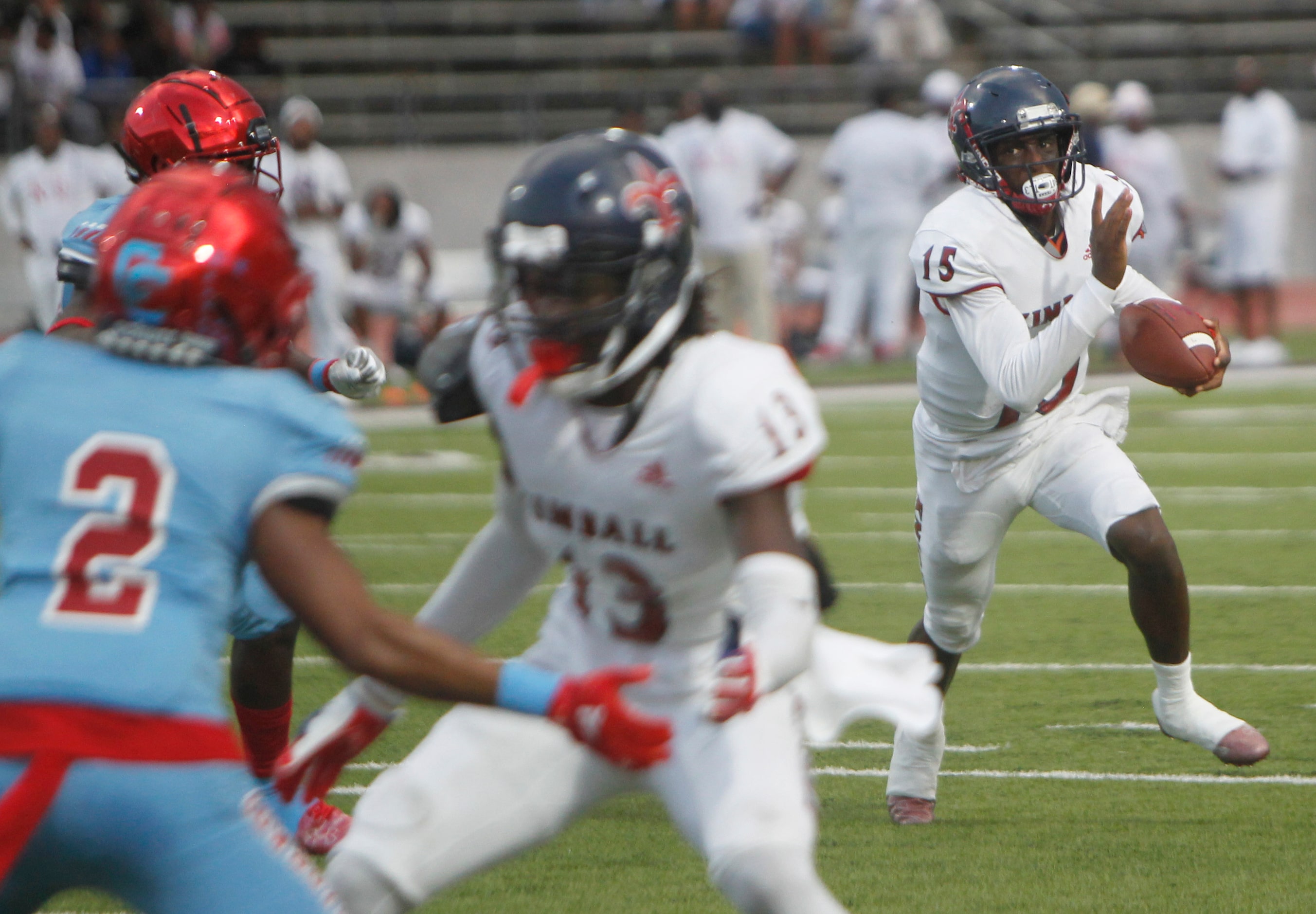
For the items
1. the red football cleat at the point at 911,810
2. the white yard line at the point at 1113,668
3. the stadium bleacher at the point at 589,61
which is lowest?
the stadium bleacher at the point at 589,61

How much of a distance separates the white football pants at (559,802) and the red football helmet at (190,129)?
194 centimetres

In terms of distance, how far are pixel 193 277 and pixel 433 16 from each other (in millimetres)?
17682

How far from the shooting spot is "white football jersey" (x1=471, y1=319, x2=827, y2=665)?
264 centimetres

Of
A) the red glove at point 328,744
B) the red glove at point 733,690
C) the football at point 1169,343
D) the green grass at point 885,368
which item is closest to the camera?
the red glove at point 733,690

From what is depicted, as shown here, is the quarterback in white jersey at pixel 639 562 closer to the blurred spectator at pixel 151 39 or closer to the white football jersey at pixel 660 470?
the white football jersey at pixel 660 470

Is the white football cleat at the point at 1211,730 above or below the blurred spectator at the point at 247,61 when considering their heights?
above

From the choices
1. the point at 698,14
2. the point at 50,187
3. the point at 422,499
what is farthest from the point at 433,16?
the point at 422,499

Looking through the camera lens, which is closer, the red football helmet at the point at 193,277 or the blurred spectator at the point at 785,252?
the red football helmet at the point at 193,277

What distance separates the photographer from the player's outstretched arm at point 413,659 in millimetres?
2303

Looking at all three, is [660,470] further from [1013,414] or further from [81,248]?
[1013,414]

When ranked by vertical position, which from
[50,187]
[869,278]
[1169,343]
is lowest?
[869,278]

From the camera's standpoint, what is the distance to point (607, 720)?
7.70ft

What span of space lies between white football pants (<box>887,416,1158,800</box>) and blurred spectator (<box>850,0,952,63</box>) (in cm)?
1432

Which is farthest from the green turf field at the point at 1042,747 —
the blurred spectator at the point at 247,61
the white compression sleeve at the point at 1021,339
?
the blurred spectator at the point at 247,61
